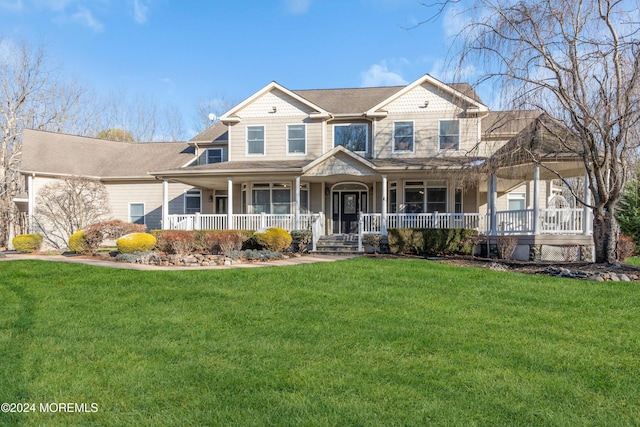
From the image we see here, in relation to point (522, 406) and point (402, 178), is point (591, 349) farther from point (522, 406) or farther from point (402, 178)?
point (402, 178)

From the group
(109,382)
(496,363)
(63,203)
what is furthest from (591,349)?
(63,203)

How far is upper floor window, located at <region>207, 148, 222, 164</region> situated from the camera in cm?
2006

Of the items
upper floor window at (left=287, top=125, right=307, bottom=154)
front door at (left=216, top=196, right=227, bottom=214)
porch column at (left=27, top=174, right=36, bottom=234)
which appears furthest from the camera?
front door at (left=216, top=196, right=227, bottom=214)

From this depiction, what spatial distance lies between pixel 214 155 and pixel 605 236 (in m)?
15.9

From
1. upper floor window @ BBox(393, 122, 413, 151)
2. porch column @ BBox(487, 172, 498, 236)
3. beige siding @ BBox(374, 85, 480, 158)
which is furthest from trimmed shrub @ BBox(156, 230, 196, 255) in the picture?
porch column @ BBox(487, 172, 498, 236)

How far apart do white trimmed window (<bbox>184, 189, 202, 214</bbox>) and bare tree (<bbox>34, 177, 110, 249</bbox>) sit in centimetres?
366

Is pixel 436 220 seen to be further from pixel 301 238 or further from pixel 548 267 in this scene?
pixel 548 267

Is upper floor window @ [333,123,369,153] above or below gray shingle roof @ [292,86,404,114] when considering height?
below

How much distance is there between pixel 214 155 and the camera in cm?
2012

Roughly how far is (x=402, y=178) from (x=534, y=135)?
6.71 metres

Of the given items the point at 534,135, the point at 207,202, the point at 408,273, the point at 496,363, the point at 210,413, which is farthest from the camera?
the point at 207,202

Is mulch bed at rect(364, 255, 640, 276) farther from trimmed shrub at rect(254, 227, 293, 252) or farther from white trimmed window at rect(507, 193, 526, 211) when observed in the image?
white trimmed window at rect(507, 193, 526, 211)

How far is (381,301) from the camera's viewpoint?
23.1 feet

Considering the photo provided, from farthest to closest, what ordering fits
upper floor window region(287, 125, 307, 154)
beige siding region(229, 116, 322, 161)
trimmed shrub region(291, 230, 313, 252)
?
upper floor window region(287, 125, 307, 154)
beige siding region(229, 116, 322, 161)
trimmed shrub region(291, 230, 313, 252)
